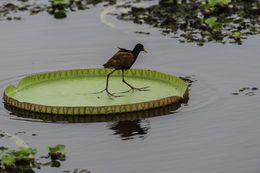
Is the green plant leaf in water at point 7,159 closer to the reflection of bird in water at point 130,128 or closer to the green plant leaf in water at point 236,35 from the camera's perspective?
the reflection of bird in water at point 130,128

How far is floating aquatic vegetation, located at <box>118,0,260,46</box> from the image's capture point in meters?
16.0

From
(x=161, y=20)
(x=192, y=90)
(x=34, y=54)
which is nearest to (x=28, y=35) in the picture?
(x=34, y=54)

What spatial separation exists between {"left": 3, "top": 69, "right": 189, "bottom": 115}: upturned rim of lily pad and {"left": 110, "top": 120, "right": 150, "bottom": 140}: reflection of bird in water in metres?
0.39

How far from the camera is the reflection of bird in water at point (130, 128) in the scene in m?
9.85

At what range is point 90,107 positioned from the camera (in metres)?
10.6

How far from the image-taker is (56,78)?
499 inches

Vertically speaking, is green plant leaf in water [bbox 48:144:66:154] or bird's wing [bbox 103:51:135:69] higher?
bird's wing [bbox 103:51:135:69]

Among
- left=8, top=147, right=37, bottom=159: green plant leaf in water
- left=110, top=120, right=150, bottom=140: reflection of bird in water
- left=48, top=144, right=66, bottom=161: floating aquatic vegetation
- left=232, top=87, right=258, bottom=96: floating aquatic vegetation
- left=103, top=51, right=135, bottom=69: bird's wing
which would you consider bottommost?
left=110, top=120, right=150, bottom=140: reflection of bird in water

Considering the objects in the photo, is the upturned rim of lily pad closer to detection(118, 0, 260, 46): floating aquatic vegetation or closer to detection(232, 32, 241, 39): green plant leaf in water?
detection(118, 0, 260, 46): floating aquatic vegetation

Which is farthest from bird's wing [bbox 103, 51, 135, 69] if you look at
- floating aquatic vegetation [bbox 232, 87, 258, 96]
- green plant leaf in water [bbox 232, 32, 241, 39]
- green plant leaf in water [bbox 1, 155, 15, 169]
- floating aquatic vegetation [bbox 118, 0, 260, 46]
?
green plant leaf in water [bbox 232, 32, 241, 39]

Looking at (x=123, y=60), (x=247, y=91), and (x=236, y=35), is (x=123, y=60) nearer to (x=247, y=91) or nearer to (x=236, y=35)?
(x=247, y=91)

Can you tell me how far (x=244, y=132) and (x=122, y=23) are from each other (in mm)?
8660

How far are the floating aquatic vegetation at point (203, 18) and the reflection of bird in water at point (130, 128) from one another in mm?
5457

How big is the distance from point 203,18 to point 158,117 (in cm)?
776
